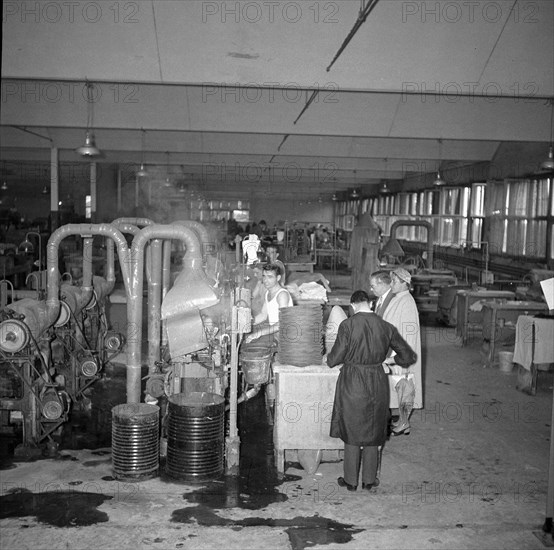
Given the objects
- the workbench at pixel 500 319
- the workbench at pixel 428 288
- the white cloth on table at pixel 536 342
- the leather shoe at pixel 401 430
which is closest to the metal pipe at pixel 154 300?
the leather shoe at pixel 401 430

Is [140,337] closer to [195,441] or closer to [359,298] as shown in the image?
[195,441]

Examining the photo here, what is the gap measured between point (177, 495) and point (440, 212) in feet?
61.4

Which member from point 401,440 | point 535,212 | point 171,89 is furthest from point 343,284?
point 401,440

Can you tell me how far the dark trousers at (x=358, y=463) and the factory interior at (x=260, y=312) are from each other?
0.50 ft

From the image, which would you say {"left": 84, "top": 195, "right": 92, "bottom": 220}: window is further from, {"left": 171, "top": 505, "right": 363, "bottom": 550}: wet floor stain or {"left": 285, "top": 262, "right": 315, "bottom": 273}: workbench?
{"left": 171, "top": 505, "right": 363, "bottom": 550}: wet floor stain

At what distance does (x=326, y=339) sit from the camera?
7.30 metres

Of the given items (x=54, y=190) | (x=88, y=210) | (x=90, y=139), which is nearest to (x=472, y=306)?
(x=90, y=139)

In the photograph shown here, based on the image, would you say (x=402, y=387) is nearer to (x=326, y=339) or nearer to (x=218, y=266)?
(x=326, y=339)

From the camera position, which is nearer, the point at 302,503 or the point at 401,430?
the point at 302,503

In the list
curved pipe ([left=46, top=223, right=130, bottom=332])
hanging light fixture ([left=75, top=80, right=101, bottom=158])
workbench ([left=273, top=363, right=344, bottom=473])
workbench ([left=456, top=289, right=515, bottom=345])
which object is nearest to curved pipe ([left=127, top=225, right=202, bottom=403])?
curved pipe ([left=46, top=223, right=130, bottom=332])

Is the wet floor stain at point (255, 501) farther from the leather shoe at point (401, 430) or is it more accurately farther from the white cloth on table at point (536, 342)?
the white cloth on table at point (536, 342)

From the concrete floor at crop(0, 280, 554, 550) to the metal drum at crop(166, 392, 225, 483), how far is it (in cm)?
14

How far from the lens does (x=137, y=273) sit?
6.81 m

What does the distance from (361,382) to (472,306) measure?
7707 mm
